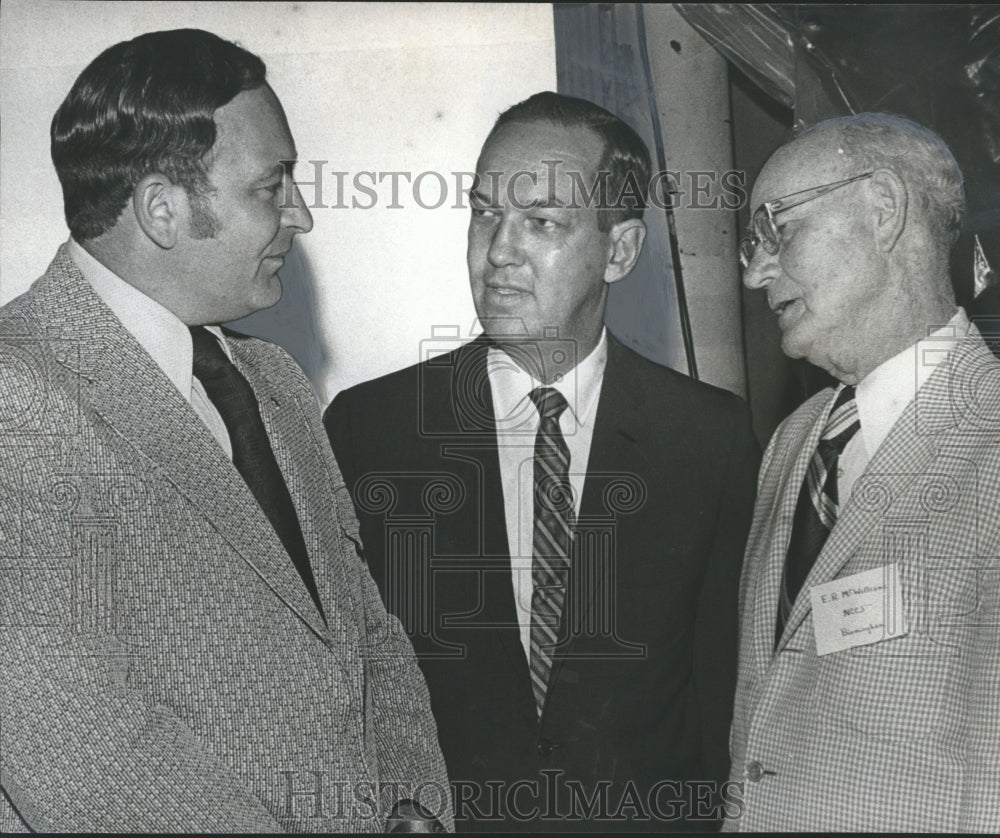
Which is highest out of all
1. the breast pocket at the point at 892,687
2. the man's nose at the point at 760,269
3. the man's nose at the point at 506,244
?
the man's nose at the point at 506,244

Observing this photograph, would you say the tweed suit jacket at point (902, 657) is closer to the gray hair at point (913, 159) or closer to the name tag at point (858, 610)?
the name tag at point (858, 610)

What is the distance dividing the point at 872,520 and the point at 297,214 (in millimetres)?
1150

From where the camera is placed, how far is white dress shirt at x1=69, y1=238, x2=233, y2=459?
2.12 m

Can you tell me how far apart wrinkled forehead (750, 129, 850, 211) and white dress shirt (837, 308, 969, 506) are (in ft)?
1.10

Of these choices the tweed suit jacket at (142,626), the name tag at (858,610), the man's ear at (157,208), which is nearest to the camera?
the tweed suit jacket at (142,626)

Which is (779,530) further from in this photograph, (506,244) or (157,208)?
(157,208)

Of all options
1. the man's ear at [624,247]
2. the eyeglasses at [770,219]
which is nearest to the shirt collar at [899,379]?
the eyeglasses at [770,219]

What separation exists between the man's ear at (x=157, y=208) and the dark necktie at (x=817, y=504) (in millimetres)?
1186

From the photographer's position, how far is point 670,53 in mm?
2422

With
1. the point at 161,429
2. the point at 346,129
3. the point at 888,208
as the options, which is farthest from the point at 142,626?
the point at 888,208

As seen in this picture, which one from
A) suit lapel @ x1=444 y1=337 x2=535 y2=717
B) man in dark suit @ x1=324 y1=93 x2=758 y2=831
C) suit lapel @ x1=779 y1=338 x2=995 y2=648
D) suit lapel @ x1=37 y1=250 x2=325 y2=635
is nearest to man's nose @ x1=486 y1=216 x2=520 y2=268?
man in dark suit @ x1=324 y1=93 x2=758 y2=831

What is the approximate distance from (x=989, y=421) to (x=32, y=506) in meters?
1.58

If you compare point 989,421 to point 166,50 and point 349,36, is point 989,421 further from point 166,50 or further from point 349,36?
point 166,50

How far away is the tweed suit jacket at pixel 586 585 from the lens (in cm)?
221
